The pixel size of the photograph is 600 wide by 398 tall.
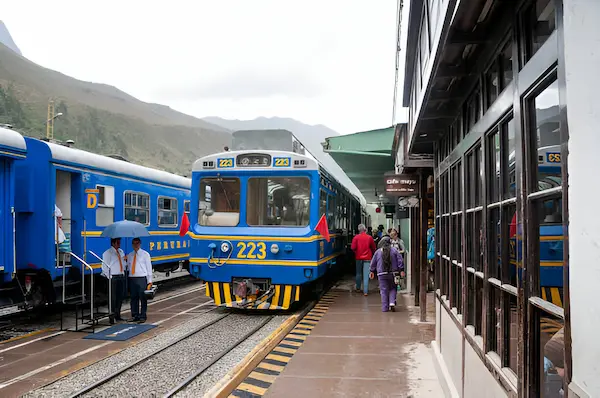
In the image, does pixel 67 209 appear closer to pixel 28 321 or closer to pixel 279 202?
pixel 28 321

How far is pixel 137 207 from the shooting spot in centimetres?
1259

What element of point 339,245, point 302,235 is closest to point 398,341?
point 302,235

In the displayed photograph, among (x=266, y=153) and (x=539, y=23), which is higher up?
(x=266, y=153)

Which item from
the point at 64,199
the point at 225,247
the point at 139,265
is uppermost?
the point at 64,199

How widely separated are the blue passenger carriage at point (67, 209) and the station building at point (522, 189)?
6959 mm

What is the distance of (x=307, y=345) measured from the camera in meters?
7.91

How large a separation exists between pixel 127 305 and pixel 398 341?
6.77 metres

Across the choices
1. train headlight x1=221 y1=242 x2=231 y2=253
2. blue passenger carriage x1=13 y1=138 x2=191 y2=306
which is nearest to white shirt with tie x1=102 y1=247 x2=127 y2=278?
blue passenger carriage x1=13 y1=138 x2=191 y2=306

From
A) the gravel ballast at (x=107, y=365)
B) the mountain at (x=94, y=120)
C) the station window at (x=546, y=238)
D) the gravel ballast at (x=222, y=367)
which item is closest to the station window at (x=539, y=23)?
the station window at (x=546, y=238)

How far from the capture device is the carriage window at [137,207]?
12148 millimetres

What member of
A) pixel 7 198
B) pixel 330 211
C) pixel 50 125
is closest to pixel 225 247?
pixel 330 211

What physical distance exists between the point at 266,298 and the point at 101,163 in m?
4.25

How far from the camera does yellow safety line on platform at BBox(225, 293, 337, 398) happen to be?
19.1 feet

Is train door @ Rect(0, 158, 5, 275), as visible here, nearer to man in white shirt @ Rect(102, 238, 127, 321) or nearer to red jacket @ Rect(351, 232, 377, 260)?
man in white shirt @ Rect(102, 238, 127, 321)
